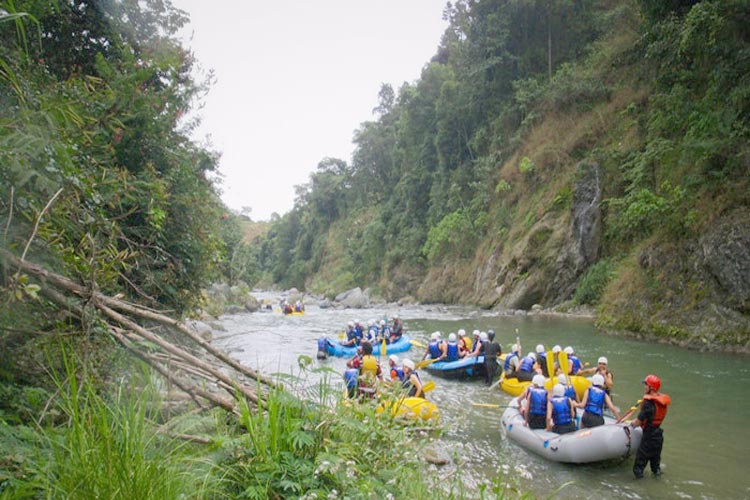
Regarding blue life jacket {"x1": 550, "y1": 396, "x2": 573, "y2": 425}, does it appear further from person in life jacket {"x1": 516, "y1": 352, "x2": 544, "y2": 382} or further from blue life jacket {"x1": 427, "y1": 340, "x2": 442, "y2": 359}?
blue life jacket {"x1": 427, "y1": 340, "x2": 442, "y2": 359}

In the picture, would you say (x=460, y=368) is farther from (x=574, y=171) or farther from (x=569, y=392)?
(x=574, y=171)

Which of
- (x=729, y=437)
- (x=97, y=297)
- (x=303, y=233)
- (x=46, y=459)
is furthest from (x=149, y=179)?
(x=303, y=233)

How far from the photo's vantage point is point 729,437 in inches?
262

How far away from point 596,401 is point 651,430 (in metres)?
0.92

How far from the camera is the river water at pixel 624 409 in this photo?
537 cm

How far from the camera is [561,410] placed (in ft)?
21.6

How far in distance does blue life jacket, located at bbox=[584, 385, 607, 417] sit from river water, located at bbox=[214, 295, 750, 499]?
0.73 metres

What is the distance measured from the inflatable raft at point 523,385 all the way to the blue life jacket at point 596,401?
60.1 inches

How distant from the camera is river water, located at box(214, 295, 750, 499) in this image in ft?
17.6

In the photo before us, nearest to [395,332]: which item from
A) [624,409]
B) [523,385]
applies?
[523,385]

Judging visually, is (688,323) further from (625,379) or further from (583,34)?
(583,34)

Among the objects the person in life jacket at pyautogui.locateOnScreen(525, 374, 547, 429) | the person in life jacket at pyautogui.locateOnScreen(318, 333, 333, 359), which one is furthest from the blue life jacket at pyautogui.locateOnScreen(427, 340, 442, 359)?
the person in life jacket at pyautogui.locateOnScreen(525, 374, 547, 429)

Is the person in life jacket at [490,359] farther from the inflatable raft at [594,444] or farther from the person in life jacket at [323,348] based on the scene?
the person in life jacket at [323,348]

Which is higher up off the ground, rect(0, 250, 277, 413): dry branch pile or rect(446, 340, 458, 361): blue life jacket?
rect(0, 250, 277, 413): dry branch pile
